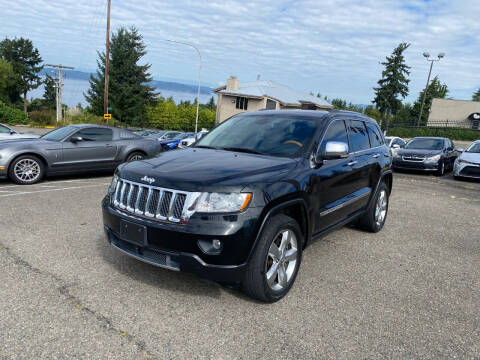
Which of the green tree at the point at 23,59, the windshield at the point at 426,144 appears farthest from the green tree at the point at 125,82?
the windshield at the point at 426,144

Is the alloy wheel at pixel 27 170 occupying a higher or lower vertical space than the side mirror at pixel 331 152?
lower

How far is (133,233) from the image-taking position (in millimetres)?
3203

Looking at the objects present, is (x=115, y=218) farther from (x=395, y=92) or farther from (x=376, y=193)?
(x=395, y=92)

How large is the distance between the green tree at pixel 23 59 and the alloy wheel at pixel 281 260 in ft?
277

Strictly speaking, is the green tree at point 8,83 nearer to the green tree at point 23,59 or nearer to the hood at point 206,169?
the green tree at point 23,59

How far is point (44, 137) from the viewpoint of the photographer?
Result: 9266 millimetres

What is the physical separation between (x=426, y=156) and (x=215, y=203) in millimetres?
12927

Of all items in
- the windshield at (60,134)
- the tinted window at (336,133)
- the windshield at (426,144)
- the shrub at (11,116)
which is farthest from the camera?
the shrub at (11,116)

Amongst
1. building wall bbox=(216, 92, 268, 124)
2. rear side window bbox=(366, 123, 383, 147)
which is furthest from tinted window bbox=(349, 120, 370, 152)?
building wall bbox=(216, 92, 268, 124)

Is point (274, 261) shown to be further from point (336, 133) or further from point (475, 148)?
point (475, 148)

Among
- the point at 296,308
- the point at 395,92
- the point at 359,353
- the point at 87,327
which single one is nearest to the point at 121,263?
the point at 87,327

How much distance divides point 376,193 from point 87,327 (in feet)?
14.1

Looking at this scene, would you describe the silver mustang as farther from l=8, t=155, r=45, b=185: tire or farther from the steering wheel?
the steering wheel

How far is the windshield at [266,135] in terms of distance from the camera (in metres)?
4.00
